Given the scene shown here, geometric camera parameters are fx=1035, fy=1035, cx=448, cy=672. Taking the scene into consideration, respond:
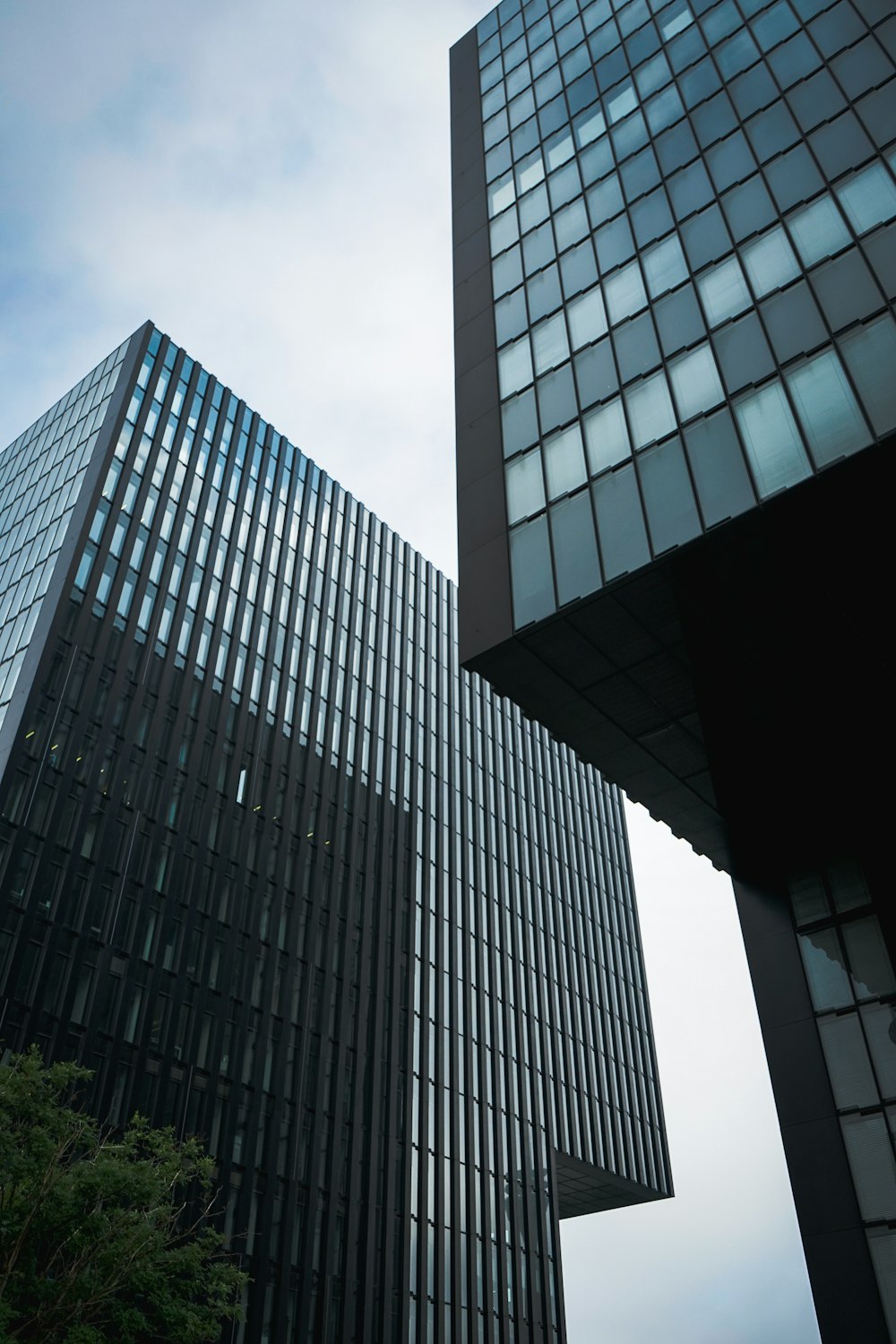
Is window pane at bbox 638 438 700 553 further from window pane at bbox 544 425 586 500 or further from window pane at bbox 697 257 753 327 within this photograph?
window pane at bbox 697 257 753 327

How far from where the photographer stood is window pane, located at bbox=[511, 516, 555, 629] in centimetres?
2052

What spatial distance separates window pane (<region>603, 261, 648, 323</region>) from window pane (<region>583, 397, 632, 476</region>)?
269 cm

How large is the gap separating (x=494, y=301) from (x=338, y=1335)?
42.7m

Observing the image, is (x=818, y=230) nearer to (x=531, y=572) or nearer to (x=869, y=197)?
(x=869, y=197)

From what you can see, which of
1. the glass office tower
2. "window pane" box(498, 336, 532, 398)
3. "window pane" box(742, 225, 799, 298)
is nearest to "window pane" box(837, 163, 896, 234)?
"window pane" box(742, 225, 799, 298)

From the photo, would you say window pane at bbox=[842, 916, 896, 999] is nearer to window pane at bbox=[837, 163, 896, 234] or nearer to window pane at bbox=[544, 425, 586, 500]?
window pane at bbox=[544, 425, 586, 500]

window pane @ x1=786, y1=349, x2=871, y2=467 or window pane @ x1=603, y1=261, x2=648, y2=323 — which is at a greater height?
window pane @ x1=603, y1=261, x2=648, y2=323

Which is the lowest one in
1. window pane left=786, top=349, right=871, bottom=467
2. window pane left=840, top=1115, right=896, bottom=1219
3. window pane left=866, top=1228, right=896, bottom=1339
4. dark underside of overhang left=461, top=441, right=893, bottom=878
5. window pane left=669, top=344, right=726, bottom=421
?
window pane left=866, top=1228, right=896, bottom=1339

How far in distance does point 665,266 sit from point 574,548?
7.59 m

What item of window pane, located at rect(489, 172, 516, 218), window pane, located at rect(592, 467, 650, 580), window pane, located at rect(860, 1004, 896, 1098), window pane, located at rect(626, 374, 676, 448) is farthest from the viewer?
window pane, located at rect(489, 172, 516, 218)

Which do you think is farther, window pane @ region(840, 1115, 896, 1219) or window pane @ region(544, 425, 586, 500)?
window pane @ region(544, 425, 586, 500)

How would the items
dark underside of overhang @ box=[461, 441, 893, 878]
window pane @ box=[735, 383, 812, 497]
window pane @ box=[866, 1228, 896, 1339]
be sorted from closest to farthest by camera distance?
window pane @ box=[735, 383, 812, 497] → dark underside of overhang @ box=[461, 441, 893, 878] → window pane @ box=[866, 1228, 896, 1339]

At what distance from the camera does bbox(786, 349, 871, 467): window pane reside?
1714 cm

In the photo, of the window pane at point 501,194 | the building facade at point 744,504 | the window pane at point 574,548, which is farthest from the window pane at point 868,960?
the window pane at point 501,194
